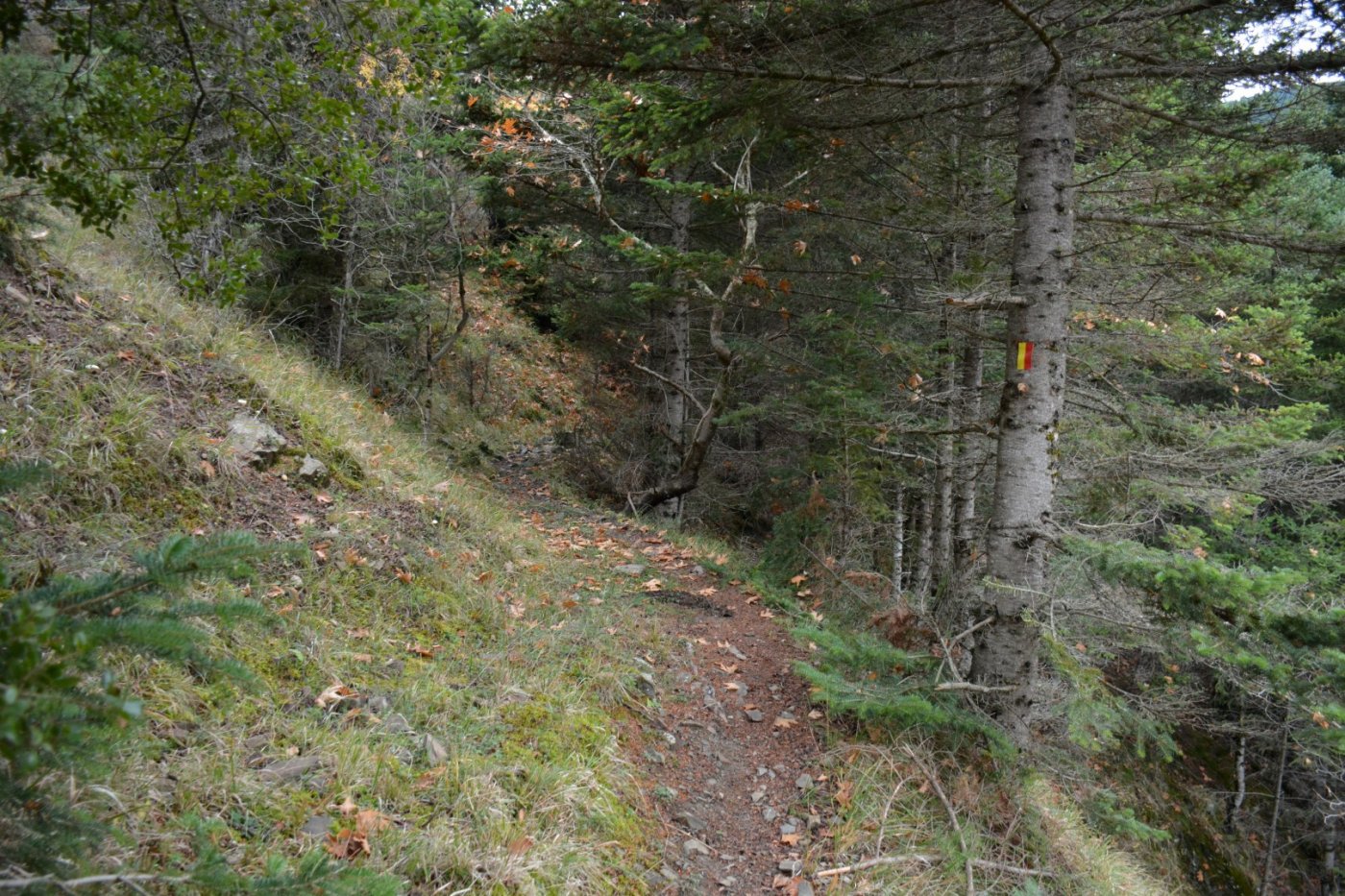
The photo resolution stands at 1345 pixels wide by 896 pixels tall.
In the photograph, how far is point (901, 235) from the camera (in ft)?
31.3

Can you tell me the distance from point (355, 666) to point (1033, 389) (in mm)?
4874

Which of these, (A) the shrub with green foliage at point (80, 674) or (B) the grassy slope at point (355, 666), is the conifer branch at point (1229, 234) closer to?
(B) the grassy slope at point (355, 666)

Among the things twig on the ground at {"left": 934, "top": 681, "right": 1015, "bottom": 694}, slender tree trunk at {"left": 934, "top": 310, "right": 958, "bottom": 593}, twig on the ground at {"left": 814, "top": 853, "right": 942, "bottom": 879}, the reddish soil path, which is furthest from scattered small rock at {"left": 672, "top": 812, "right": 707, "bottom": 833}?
slender tree trunk at {"left": 934, "top": 310, "right": 958, "bottom": 593}

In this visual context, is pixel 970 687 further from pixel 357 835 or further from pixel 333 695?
pixel 333 695

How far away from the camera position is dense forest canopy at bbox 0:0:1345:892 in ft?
12.8

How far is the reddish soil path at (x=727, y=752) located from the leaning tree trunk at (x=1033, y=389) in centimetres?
156

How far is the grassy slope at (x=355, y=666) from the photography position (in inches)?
125

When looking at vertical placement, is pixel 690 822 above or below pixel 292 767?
below

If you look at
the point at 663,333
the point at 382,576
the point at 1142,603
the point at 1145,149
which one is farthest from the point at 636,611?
the point at 663,333

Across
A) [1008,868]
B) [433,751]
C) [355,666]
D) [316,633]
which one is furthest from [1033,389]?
[316,633]

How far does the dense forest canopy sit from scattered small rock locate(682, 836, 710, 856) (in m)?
1.26

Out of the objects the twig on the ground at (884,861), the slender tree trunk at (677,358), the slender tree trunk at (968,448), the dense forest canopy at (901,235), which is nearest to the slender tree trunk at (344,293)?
the dense forest canopy at (901,235)

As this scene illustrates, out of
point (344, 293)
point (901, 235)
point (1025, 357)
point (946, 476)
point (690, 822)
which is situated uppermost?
point (901, 235)

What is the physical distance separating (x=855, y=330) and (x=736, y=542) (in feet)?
19.8
